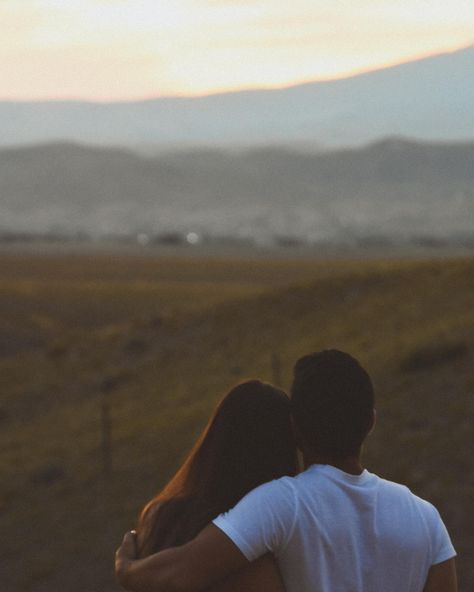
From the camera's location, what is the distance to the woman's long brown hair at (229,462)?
135 inches

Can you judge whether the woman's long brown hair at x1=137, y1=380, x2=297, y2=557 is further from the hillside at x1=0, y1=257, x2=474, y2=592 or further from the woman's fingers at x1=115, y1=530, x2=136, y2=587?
the hillside at x1=0, y1=257, x2=474, y2=592

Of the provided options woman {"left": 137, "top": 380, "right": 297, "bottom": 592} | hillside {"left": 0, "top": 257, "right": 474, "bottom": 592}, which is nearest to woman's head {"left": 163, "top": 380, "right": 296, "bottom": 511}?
woman {"left": 137, "top": 380, "right": 297, "bottom": 592}

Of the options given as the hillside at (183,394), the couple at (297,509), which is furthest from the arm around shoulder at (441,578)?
the hillside at (183,394)

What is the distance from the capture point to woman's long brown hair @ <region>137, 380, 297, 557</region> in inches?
135

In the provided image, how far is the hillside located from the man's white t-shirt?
10.5 meters

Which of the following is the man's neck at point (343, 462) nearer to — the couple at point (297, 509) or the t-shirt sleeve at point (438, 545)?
the couple at point (297, 509)

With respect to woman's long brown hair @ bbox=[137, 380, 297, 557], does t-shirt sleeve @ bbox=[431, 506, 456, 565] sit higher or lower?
lower

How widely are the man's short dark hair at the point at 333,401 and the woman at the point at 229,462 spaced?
7cm

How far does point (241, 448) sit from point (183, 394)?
98.1 feet

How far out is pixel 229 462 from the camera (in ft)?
11.3

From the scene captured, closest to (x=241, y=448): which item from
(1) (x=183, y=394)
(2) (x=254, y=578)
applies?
(2) (x=254, y=578)

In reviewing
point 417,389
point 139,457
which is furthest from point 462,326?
point 139,457

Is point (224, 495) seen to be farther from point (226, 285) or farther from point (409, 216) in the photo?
point (409, 216)

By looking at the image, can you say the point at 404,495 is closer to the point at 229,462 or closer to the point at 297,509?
the point at 297,509
